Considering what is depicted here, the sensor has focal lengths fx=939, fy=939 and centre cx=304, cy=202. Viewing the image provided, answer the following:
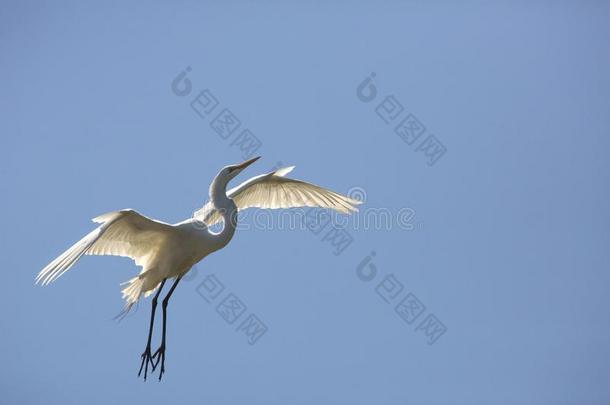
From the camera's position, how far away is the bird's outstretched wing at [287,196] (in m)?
13.4

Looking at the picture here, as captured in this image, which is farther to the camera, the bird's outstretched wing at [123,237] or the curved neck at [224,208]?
the curved neck at [224,208]

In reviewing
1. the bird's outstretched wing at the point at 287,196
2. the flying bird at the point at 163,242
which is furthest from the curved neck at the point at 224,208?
the bird's outstretched wing at the point at 287,196

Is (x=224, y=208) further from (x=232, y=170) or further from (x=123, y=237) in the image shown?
(x=123, y=237)

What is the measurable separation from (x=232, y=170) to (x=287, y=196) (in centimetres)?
178

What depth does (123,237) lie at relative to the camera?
11.5m

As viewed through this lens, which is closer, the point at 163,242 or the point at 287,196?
the point at 163,242

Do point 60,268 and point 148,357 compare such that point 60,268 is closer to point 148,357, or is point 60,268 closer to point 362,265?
point 148,357

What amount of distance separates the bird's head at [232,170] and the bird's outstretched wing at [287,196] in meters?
1.11

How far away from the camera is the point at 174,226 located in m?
11.5

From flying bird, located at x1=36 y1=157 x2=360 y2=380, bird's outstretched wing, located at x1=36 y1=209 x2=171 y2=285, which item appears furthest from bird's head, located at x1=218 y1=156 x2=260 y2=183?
bird's outstretched wing, located at x1=36 y1=209 x2=171 y2=285

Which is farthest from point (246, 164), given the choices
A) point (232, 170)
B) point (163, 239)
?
point (163, 239)

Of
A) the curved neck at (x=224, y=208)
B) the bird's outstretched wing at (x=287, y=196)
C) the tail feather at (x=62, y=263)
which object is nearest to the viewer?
the tail feather at (x=62, y=263)

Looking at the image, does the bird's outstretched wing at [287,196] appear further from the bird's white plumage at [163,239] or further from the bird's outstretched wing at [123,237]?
the bird's outstretched wing at [123,237]

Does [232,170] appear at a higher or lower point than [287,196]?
higher
